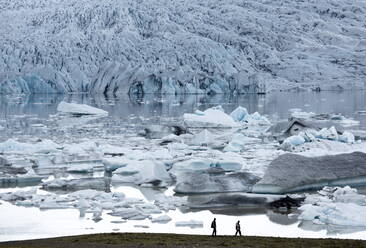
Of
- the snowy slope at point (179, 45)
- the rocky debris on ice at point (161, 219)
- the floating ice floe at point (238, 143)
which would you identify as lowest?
the rocky debris on ice at point (161, 219)

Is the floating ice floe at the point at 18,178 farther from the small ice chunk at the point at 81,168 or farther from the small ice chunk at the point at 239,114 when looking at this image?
the small ice chunk at the point at 239,114

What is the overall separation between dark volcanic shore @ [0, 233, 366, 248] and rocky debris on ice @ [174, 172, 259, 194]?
421 centimetres

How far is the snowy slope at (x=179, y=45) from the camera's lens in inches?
2195

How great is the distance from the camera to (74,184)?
1398cm

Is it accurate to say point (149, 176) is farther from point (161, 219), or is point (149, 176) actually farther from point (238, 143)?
point (238, 143)

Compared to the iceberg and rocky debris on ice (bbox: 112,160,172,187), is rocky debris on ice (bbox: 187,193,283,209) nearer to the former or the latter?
rocky debris on ice (bbox: 112,160,172,187)

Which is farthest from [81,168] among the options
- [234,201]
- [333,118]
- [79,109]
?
[79,109]

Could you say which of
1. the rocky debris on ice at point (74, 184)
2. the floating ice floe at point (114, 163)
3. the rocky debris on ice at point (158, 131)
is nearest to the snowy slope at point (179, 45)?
the rocky debris on ice at point (158, 131)

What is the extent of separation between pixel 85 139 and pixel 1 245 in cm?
1447

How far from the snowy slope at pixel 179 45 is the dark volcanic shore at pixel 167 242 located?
147ft

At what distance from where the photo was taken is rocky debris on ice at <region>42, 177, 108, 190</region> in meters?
13.9

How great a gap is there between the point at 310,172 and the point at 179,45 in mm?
53437

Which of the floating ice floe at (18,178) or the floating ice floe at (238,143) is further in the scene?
the floating ice floe at (238,143)

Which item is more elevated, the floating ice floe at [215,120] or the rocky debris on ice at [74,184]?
the floating ice floe at [215,120]
